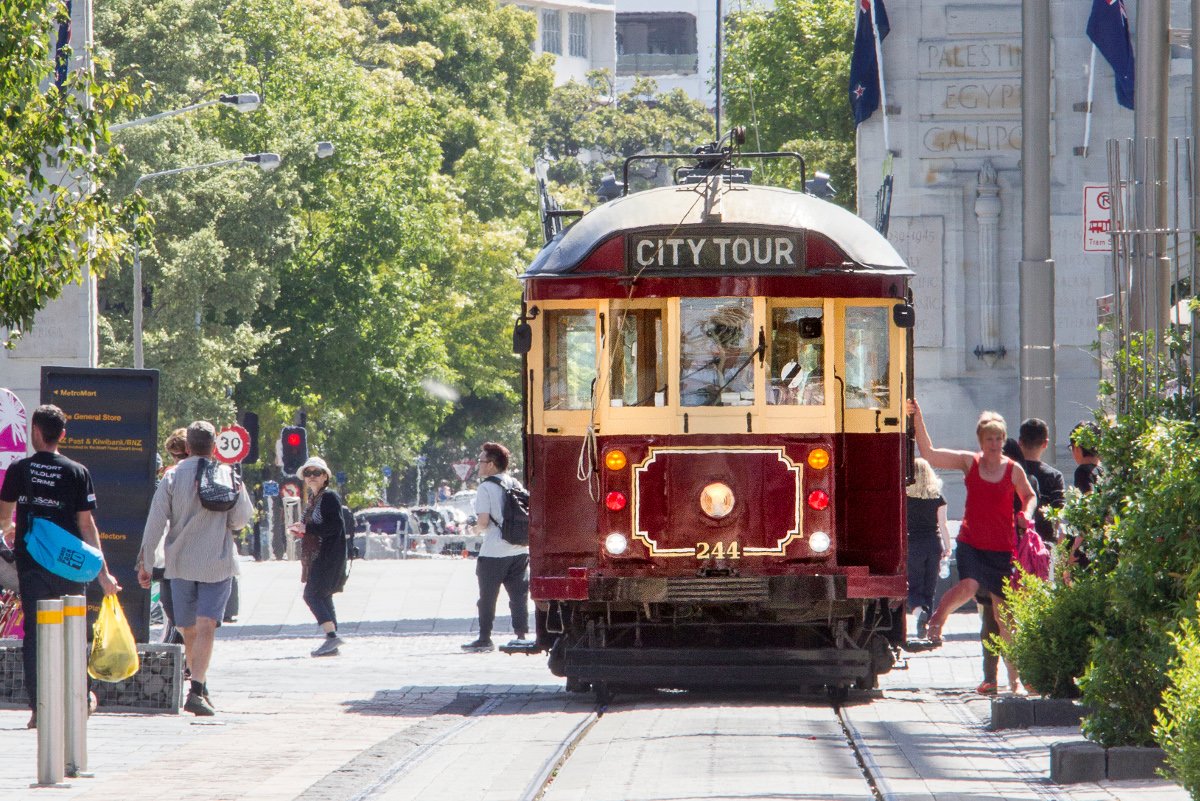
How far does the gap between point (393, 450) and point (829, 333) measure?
46.1 metres

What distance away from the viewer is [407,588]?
28.6 meters

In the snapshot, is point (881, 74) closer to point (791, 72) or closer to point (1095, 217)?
point (1095, 217)

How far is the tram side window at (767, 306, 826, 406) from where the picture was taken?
13516 millimetres

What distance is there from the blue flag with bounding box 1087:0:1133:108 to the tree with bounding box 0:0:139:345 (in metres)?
14.4

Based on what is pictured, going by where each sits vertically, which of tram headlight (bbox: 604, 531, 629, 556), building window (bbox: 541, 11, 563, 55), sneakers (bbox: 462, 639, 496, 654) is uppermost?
building window (bbox: 541, 11, 563, 55)

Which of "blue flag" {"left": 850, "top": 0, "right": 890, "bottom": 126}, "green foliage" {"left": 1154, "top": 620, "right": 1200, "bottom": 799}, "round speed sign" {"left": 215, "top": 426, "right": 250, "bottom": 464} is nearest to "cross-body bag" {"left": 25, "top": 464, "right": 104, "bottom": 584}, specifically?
"green foliage" {"left": 1154, "top": 620, "right": 1200, "bottom": 799}

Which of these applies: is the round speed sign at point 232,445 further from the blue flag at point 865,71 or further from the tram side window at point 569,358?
the tram side window at point 569,358

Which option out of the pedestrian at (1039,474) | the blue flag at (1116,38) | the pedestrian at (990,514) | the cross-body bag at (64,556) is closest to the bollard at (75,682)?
the cross-body bag at (64,556)

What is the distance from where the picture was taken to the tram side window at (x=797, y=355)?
1352cm

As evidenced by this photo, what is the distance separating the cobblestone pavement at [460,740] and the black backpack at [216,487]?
126cm

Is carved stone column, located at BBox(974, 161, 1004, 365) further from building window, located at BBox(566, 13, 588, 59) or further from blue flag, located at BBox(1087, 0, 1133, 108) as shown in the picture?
building window, located at BBox(566, 13, 588, 59)

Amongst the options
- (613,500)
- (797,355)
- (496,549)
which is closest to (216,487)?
(613,500)

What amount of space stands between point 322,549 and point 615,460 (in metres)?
6.10

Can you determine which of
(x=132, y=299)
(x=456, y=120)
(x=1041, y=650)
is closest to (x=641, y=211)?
(x=1041, y=650)
